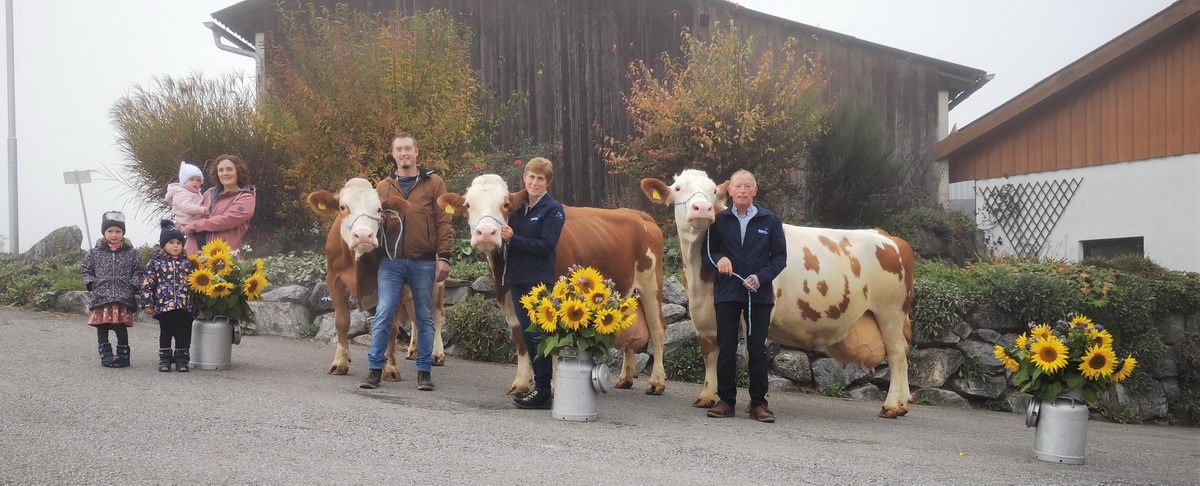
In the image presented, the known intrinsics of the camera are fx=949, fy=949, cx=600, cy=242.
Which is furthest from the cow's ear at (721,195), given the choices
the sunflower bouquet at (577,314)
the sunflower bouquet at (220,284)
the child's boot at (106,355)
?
the child's boot at (106,355)

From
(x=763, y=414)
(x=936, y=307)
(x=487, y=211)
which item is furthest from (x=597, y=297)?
(x=936, y=307)

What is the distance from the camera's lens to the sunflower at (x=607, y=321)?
6.32 metres

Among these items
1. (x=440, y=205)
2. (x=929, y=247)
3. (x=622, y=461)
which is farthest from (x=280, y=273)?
(x=929, y=247)

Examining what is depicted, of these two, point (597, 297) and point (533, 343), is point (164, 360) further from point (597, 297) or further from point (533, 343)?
point (597, 297)

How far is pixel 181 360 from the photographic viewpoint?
7652mm

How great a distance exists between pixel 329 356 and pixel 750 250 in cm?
468

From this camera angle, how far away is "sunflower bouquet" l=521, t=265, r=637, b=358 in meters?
6.30

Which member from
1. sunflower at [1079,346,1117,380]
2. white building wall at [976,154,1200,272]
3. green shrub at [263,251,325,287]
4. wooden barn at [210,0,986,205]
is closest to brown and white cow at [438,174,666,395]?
sunflower at [1079,346,1117,380]

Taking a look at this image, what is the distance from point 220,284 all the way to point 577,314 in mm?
3223

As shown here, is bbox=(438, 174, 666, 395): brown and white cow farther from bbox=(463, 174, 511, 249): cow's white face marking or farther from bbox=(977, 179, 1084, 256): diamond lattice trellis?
bbox=(977, 179, 1084, 256): diamond lattice trellis

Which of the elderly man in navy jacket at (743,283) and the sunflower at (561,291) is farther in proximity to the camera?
the elderly man in navy jacket at (743,283)

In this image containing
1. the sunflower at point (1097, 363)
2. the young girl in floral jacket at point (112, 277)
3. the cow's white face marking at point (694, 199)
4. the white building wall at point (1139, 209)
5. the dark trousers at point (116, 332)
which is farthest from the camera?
the white building wall at point (1139, 209)

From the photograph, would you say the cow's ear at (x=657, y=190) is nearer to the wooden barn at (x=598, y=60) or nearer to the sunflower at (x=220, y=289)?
the sunflower at (x=220, y=289)

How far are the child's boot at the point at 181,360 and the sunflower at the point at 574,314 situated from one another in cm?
339
